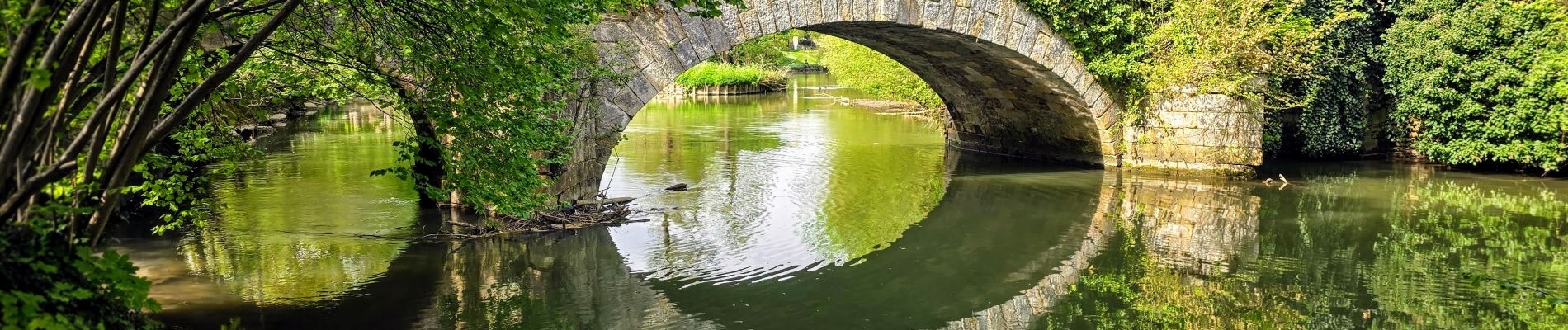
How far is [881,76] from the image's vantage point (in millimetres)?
20703

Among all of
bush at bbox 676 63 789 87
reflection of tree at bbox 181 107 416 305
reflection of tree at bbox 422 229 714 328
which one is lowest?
reflection of tree at bbox 422 229 714 328

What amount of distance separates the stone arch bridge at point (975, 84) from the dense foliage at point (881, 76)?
3063 millimetres

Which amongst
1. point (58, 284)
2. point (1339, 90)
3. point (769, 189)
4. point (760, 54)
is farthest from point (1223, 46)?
point (760, 54)

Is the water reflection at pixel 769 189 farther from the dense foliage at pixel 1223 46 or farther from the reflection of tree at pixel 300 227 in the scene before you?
the dense foliage at pixel 1223 46

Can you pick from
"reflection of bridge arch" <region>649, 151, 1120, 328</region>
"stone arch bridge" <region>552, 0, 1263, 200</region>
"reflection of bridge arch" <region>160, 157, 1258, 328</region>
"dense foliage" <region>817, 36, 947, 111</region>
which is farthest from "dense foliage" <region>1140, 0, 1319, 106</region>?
"dense foliage" <region>817, 36, 947, 111</region>

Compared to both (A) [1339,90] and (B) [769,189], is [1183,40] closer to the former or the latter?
(A) [1339,90]

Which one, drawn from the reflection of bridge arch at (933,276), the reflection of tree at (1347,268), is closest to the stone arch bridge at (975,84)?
the reflection of tree at (1347,268)

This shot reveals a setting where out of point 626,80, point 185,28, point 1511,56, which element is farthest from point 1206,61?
point 185,28

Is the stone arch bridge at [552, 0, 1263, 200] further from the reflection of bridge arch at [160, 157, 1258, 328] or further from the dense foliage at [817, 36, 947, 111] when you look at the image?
the dense foliage at [817, 36, 947, 111]

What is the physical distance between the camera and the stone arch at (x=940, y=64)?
9227 mm

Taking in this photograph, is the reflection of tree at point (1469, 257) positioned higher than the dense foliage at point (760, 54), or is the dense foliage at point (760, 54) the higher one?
the dense foliage at point (760, 54)

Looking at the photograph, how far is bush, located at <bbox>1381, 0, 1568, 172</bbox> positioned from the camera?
1228 centimetres

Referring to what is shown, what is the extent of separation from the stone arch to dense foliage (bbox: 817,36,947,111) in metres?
3.03

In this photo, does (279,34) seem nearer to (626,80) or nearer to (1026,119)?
(626,80)
